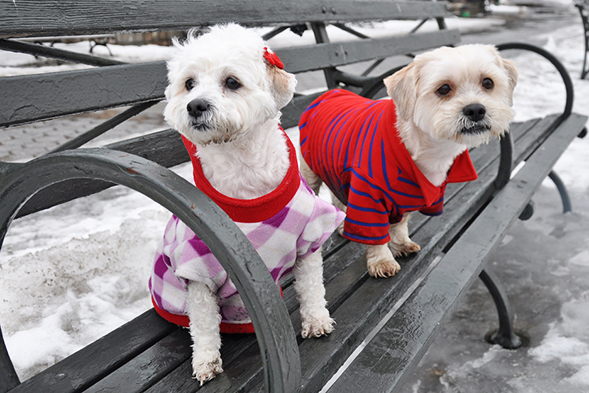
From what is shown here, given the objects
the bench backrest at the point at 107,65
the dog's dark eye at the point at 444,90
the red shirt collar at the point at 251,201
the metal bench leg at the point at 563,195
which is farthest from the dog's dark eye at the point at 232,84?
the metal bench leg at the point at 563,195

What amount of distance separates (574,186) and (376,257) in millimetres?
3287

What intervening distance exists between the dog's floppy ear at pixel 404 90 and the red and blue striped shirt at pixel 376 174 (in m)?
0.08

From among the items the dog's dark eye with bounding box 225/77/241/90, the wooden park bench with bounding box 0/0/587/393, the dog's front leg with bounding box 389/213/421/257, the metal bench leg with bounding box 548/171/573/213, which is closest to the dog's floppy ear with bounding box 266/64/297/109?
the dog's dark eye with bounding box 225/77/241/90

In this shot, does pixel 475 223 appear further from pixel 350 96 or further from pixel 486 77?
pixel 350 96

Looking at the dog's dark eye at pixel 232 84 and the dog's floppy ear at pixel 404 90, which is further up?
the dog's dark eye at pixel 232 84

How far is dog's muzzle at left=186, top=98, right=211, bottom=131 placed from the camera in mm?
1420

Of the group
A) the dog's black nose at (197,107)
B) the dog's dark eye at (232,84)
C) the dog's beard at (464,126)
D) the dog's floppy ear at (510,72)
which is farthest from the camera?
the dog's floppy ear at (510,72)

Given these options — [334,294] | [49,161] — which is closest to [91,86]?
[49,161]

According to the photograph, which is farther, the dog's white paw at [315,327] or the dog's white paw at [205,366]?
the dog's white paw at [315,327]

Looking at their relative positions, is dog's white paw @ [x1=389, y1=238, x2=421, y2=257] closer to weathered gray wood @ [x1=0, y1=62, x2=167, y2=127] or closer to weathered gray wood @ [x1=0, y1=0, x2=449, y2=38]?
weathered gray wood @ [x1=0, y1=62, x2=167, y2=127]

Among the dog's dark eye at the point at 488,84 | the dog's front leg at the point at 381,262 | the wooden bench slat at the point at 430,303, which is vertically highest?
the dog's dark eye at the point at 488,84

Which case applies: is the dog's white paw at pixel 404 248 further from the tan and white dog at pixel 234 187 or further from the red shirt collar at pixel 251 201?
the red shirt collar at pixel 251 201

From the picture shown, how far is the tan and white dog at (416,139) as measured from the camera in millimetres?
1988

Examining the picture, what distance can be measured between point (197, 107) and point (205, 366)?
2.54 feet
